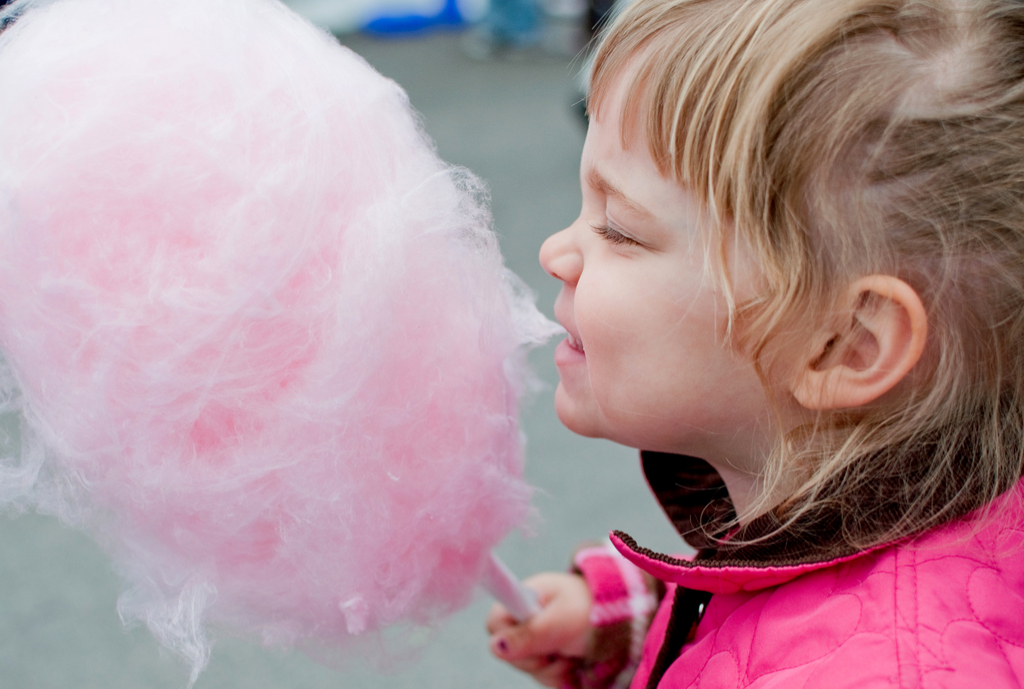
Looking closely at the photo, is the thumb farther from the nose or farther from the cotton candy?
the nose

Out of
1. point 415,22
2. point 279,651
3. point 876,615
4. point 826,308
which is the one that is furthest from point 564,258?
point 415,22

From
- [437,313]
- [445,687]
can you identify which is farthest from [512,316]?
[445,687]

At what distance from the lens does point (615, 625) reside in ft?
3.07

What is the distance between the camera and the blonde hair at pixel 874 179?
0.55 m

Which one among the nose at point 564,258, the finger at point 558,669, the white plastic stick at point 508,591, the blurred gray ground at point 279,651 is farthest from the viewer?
the blurred gray ground at point 279,651

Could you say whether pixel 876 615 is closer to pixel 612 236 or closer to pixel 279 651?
pixel 612 236

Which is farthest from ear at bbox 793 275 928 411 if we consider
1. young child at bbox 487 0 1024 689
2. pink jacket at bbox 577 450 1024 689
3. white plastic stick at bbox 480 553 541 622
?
white plastic stick at bbox 480 553 541 622

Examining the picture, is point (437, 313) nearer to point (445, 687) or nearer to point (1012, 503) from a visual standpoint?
point (1012, 503)

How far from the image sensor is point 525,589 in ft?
3.08

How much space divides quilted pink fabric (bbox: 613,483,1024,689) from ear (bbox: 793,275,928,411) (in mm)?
114

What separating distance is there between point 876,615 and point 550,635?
1.39 feet

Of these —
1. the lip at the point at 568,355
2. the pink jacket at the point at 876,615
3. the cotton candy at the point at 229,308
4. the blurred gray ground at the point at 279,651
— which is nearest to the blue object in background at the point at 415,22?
the blurred gray ground at the point at 279,651

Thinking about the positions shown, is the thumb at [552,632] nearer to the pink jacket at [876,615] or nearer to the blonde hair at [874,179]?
the pink jacket at [876,615]

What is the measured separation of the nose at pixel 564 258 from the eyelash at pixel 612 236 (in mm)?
35
